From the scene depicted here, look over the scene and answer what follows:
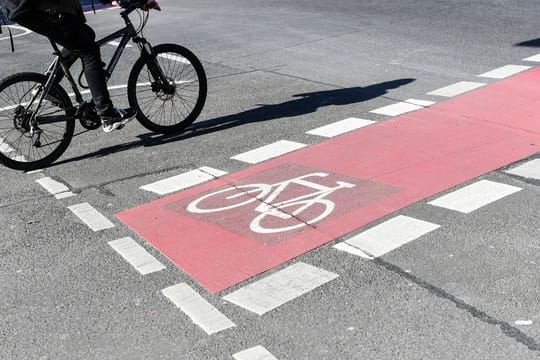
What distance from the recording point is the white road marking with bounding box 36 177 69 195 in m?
6.97

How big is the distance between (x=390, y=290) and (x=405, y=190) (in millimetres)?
1695

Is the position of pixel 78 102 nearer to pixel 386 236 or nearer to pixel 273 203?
pixel 273 203

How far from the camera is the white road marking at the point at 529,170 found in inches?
253

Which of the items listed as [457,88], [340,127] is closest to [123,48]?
[340,127]

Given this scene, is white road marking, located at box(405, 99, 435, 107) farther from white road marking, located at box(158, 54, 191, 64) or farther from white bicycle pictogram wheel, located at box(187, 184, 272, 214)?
white bicycle pictogram wheel, located at box(187, 184, 272, 214)

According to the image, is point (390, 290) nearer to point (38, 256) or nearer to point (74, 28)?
point (38, 256)

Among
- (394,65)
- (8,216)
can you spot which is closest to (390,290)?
(8,216)

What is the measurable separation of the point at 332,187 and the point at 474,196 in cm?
106

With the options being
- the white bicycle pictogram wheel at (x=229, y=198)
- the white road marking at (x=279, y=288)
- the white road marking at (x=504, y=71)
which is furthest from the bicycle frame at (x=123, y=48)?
the white road marking at (x=504, y=71)

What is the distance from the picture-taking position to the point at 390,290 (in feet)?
15.4

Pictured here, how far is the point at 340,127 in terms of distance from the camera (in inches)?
324

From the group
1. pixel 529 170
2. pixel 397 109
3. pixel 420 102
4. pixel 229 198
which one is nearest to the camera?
pixel 229 198

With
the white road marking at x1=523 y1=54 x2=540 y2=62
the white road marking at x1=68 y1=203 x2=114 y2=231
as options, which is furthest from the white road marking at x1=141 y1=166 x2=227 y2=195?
the white road marking at x1=523 y1=54 x2=540 y2=62

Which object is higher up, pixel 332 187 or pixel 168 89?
pixel 168 89
